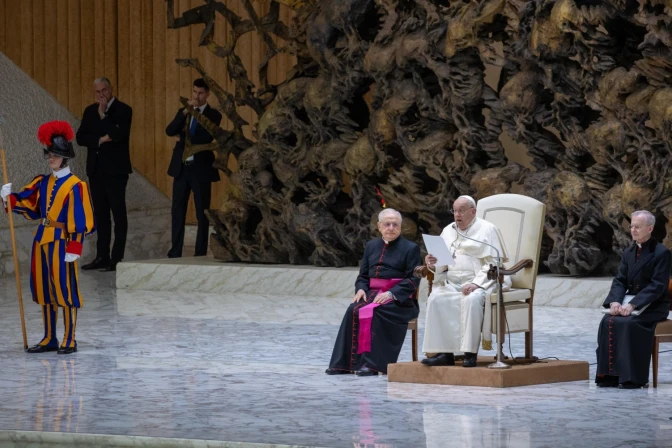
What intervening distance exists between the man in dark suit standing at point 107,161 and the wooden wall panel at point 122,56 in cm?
192

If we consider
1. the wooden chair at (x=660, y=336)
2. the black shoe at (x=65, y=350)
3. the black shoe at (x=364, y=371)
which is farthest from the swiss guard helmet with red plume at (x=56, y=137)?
the wooden chair at (x=660, y=336)

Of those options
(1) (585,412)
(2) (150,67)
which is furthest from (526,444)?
(2) (150,67)

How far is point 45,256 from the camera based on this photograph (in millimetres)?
9117

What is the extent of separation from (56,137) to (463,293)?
9.88 feet

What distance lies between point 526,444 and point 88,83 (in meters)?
11.8

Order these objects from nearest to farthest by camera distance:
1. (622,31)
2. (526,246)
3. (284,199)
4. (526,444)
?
(526,444) < (526,246) < (622,31) < (284,199)

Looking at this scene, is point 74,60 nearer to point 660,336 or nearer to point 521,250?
point 521,250

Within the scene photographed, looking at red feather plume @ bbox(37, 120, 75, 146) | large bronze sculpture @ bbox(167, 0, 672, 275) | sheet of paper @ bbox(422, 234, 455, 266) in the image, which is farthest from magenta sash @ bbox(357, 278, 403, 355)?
large bronze sculpture @ bbox(167, 0, 672, 275)

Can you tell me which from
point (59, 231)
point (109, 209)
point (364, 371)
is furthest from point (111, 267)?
point (364, 371)

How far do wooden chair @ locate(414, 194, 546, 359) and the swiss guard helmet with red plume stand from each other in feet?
8.55

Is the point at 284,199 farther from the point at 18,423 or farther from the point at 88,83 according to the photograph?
the point at 18,423

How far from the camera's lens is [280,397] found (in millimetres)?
7328

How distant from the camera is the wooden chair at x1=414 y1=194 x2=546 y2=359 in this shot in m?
8.00

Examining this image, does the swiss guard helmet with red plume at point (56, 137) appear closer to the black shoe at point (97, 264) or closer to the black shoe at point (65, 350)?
the black shoe at point (65, 350)
